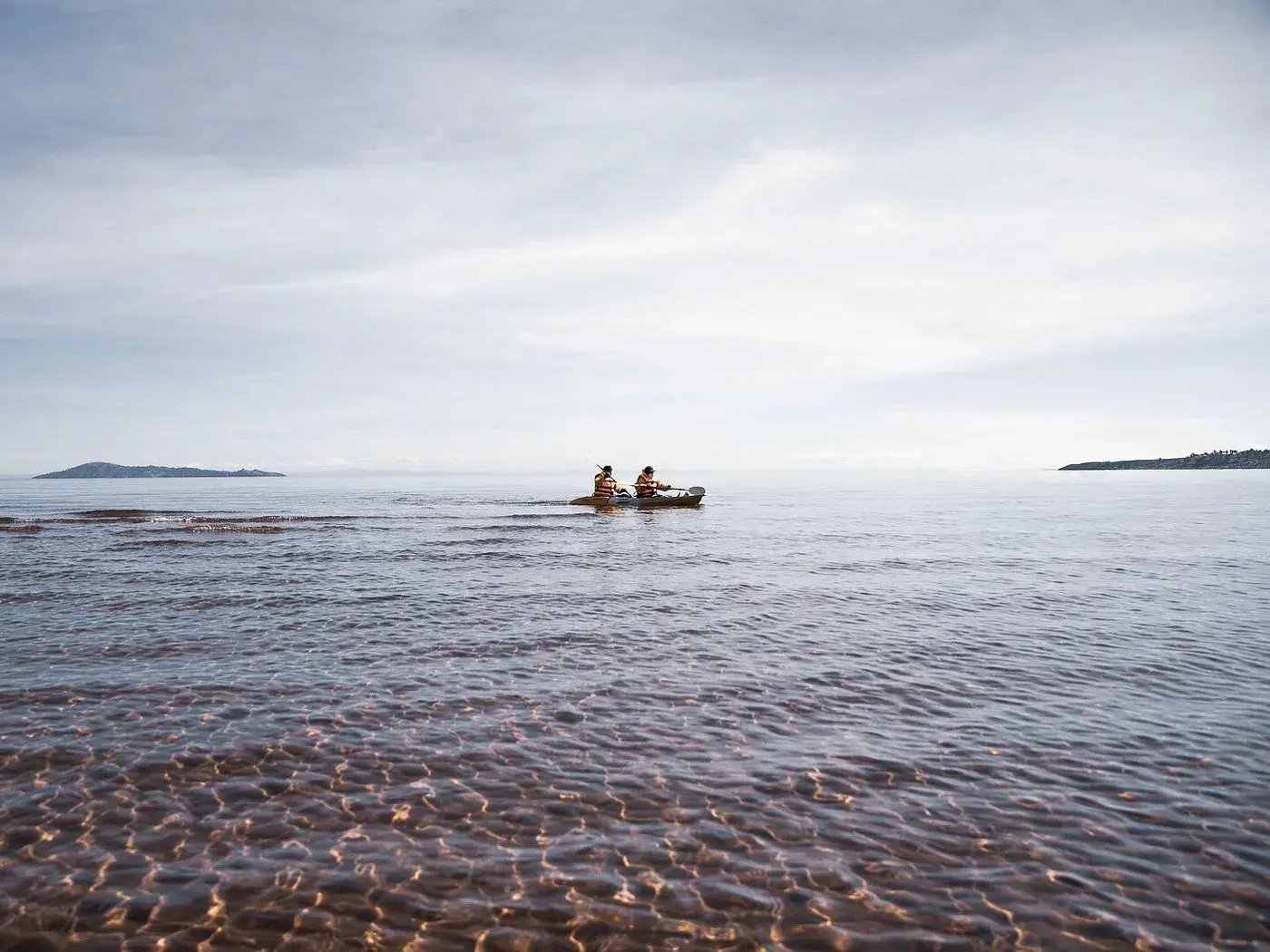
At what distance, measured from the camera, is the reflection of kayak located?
62.0 m

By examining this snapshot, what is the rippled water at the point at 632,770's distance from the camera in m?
6.64

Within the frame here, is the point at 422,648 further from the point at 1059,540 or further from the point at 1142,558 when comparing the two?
the point at 1059,540

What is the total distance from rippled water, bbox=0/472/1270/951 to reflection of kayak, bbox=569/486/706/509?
3921 centimetres

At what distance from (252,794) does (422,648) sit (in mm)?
7009

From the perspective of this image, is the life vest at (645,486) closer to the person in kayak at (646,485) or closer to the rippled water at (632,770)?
the person in kayak at (646,485)

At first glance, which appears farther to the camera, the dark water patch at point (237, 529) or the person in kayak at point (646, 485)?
the person in kayak at point (646, 485)

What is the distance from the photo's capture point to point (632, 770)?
968cm

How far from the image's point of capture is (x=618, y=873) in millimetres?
7293

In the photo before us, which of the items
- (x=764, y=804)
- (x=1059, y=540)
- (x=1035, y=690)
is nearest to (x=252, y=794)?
(x=764, y=804)

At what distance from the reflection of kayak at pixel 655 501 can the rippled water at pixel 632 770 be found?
3921cm

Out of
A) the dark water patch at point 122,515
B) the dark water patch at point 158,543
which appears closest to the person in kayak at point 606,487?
the dark water patch at point 158,543

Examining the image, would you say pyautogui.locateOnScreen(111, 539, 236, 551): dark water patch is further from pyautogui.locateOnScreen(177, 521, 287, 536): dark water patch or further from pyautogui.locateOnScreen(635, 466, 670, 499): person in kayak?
pyautogui.locateOnScreen(635, 466, 670, 499): person in kayak

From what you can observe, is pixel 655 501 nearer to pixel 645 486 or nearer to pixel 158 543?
pixel 645 486

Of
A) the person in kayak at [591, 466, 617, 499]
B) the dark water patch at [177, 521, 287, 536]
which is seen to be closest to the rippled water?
the dark water patch at [177, 521, 287, 536]
